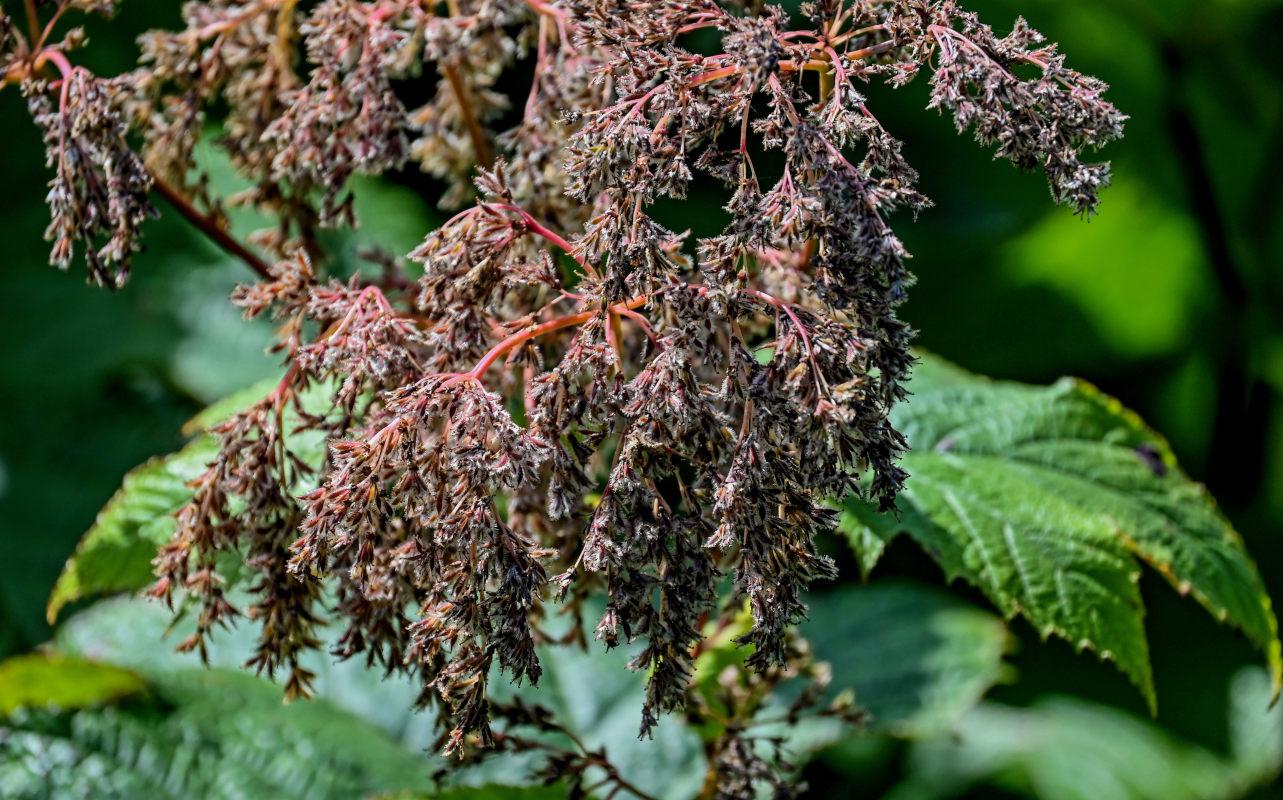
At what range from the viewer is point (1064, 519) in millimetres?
2023

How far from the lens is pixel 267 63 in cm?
193

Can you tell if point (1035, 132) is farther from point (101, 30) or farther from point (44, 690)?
point (101, 30)

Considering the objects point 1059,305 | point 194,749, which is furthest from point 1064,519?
point 1059,305

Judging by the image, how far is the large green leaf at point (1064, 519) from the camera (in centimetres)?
195

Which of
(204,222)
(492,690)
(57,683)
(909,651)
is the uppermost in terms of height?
(204,222)

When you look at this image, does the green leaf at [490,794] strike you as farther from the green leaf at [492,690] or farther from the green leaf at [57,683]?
the green leaf at [57,683]

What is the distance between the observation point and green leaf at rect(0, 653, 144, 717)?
89.4 inches

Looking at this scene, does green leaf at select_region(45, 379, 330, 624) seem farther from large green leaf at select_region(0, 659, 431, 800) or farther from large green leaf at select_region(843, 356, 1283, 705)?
large green leaf at select_region(843, 356, 1283, 705)

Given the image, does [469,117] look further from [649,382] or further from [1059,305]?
[1059,305]

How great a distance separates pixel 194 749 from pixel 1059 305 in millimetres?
4691

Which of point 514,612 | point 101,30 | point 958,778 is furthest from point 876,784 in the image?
point 101,30

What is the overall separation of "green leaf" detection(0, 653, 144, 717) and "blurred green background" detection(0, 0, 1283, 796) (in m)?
1.86

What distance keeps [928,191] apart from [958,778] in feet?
9.03

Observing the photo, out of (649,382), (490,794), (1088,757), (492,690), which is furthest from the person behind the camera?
(1088,757)
